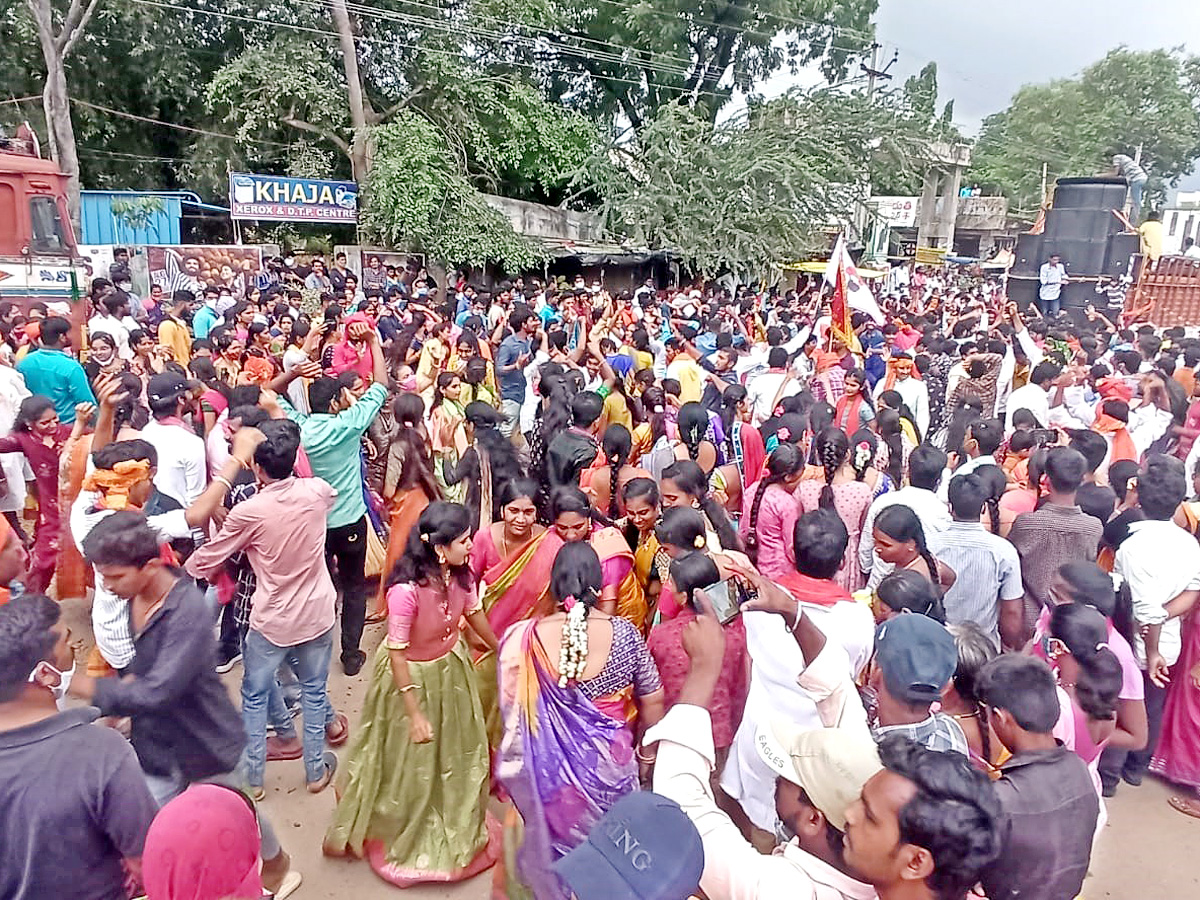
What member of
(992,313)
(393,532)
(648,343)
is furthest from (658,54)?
(393,532)

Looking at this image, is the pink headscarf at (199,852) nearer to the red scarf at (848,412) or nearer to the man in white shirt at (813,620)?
the man in white shirt at (813,620)

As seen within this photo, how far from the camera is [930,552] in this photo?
131 inches

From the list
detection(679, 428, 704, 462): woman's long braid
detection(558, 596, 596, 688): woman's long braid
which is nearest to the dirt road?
detection(558, 596, 596, 688): woman's long braid

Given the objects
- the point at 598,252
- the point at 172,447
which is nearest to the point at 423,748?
the point at 172,447

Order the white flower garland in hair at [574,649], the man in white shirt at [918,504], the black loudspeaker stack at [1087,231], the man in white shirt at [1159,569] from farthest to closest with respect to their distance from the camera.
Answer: the black loudspeaker stack at [1087,231] < the man in white shirt at [918,504] < the man in white shirt at [1159,569] < the white flower garland in hair at [574,649]

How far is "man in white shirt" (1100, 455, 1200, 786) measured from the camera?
3336 mm

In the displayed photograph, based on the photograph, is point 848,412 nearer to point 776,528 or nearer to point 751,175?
point 776,528

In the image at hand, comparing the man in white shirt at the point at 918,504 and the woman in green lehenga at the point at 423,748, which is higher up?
the man in white shirt at the point at 918,504

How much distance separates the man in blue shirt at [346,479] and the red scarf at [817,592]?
241 cm

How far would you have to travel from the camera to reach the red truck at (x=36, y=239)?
926 centimetres

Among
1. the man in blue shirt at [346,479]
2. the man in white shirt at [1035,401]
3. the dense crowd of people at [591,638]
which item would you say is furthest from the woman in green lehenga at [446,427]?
the man in white shirt at [1035,401]

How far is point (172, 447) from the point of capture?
14.0 ft

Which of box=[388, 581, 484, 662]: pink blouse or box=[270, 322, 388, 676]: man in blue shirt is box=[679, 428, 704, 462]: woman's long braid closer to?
box=[270, 322, 388, 676]: man in blue shirt

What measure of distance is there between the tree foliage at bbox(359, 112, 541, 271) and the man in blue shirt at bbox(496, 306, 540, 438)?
29.1 feet
